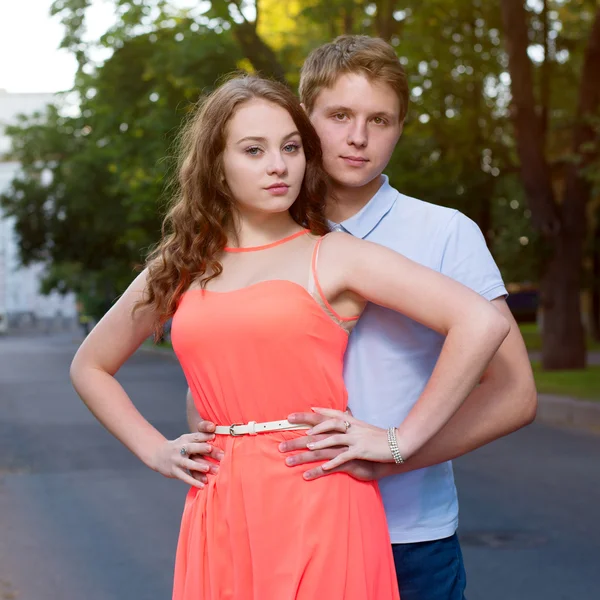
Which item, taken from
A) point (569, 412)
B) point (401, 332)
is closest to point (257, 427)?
point (401, 332)

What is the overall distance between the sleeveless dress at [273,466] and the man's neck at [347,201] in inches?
12.6

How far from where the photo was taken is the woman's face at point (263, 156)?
234 centimetres

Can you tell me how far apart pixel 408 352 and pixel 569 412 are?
35.2 ft

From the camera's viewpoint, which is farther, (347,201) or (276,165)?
(347,201)

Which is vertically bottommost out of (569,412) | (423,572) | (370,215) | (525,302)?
(525,302)

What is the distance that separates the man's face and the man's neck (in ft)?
0.16

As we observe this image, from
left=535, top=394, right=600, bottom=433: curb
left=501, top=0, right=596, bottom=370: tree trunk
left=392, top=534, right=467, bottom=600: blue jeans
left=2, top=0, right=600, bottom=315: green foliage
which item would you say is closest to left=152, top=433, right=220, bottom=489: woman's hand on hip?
left=392, top=534, right=467, bottom=600: blue jeans

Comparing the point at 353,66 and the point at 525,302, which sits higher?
the point at 353,66

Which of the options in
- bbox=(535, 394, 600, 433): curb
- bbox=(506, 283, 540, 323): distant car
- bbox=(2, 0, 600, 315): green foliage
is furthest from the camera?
bbox=(506, 283, 540, 323): distant car

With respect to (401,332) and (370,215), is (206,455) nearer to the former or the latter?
(401,332)

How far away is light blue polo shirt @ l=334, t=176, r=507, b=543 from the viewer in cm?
247

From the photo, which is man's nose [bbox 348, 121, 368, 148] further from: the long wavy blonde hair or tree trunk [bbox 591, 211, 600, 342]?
tree trunk [bbox 591, 211, 600, 342]

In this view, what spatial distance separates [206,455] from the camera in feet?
7.73

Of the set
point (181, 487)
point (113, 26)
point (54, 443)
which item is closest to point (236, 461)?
point (181, 487)
